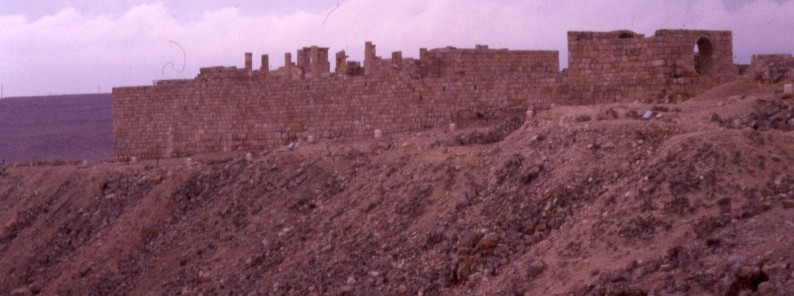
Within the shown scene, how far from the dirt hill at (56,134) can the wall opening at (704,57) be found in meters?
26.1

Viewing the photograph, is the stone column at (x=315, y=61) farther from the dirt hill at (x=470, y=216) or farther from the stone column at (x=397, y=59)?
the dirt hill at (x=470, y=216)

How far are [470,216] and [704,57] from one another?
8547 mm

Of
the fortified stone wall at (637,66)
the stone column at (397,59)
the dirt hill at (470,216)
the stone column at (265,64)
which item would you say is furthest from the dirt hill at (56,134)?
the fortified stone wall at (637,66)

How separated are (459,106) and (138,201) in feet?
19.4

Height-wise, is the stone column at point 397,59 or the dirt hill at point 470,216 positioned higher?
the stone column at point 397,59

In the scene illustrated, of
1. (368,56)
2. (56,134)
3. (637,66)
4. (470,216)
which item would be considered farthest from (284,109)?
(56,134)

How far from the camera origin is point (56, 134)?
243 feet

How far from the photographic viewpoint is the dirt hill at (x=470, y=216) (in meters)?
9.62

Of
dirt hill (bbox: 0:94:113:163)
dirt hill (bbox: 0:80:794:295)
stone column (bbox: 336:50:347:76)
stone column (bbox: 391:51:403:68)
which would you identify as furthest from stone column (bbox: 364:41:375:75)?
dirt hill (bbox: 0:94:113:163)

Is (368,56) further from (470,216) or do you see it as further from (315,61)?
(470,216)

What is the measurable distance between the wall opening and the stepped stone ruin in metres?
0.02

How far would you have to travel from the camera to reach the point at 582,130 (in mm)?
13055

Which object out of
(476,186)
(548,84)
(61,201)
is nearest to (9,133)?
(61,201)

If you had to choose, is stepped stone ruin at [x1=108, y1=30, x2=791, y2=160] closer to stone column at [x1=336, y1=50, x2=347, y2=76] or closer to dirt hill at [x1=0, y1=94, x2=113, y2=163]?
stone column at [x1=336, y1=50, x2=347, y2=76]
